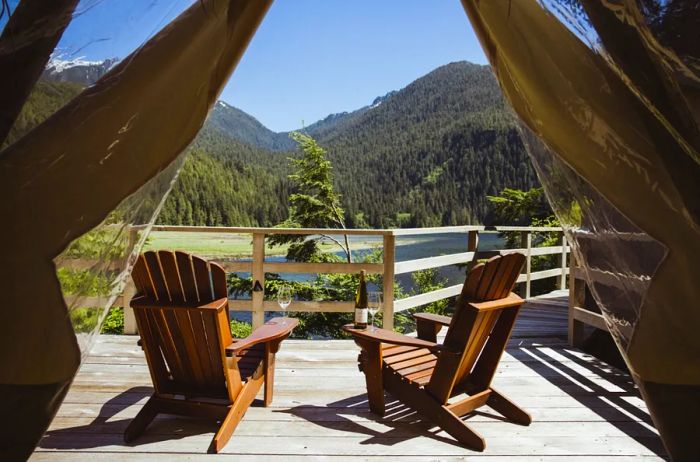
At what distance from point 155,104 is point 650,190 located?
127 centimetres

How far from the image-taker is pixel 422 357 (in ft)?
8.79

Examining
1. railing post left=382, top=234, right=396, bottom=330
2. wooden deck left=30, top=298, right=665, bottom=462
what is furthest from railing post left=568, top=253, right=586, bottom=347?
railing post left=382, top=234, right=396, bottom=330

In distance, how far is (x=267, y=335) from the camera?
7.82 feet

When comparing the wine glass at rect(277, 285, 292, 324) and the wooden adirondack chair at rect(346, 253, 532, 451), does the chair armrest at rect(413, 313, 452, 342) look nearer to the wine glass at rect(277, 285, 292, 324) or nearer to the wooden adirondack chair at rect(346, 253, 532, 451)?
the wooden adirondack chair at rect(346, 253, 532, 451)

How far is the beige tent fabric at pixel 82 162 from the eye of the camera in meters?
1.15

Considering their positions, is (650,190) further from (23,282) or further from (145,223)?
(23,282)

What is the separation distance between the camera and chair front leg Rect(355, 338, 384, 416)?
2.42m

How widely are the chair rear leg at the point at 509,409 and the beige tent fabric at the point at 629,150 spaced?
3.97ft

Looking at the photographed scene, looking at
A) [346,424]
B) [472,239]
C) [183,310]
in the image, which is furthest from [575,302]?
[183,310]

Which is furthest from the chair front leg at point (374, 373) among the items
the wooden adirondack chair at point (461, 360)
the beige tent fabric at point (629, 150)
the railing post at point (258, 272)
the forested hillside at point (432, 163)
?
the forested hillside at point (432, 163)

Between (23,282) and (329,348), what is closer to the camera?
→ (23,282)

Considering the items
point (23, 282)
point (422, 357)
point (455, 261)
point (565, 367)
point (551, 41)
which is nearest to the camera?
point (23, 282)

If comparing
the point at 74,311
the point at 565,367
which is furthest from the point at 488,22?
the point at 565,367

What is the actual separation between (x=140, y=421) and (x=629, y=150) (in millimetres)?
2156
